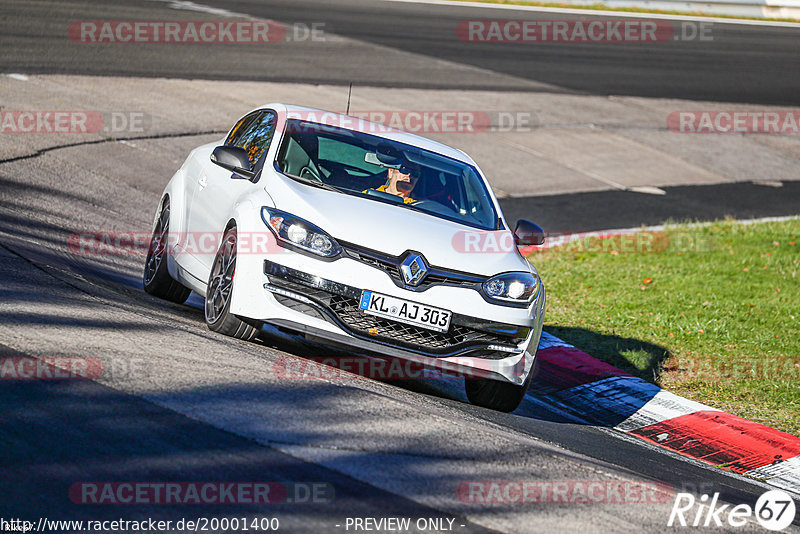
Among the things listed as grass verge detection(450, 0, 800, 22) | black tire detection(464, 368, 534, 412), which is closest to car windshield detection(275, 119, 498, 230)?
black tire detection(464, 368, 534, 412)

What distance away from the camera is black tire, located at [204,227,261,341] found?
266 inches

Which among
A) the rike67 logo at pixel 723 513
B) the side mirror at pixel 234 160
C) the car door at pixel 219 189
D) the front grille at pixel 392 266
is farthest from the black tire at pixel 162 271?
the rike67 logo at pixel 723 513

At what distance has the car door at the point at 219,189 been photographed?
24.1 ft

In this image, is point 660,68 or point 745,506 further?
point 660,68

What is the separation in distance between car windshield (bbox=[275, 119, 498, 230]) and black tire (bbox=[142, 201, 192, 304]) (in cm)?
155

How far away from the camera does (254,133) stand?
8242 millimetres

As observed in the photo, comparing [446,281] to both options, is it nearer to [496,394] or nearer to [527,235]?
[496,394]

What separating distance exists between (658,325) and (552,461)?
522 centimetres

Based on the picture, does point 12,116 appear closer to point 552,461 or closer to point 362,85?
point 362,85

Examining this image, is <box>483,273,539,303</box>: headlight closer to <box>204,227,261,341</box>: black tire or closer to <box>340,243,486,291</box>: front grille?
<box>340,243,486,291</box>: front grille

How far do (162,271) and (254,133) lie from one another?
4.43ft

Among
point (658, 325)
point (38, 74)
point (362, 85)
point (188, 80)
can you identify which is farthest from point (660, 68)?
point (658, 325)

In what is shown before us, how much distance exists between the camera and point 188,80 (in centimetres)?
1875

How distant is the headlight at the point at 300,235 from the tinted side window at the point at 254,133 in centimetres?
118
